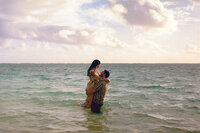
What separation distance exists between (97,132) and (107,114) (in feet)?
6.79

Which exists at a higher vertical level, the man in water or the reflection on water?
the man in water

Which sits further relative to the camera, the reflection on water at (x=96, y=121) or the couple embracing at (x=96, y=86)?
the couple embracing at (x=96, y=86)

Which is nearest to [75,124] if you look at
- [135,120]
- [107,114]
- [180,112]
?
[107,114]

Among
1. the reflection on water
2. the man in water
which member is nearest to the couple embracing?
the man in water

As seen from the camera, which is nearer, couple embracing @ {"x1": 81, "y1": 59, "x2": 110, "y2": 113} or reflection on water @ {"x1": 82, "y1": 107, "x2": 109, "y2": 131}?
reflection on water @ {"x1": 82, "y1": 107, "x2": 109, "y2": 131}

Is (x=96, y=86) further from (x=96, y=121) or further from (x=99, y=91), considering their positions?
(x=96, y=121)

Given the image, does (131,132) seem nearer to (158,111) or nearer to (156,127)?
(156,127)

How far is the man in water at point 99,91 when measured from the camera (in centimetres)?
688

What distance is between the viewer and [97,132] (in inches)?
199

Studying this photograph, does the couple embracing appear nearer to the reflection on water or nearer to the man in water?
the man in water

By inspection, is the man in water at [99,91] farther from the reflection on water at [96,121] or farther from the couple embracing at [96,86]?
the reflection on water at [96,121]

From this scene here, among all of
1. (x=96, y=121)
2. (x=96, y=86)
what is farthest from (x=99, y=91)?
(x=96, y=121)

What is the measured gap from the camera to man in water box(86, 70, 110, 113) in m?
6.88

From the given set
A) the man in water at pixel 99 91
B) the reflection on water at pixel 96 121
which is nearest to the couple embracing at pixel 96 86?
the man in water at pixel 99 91
